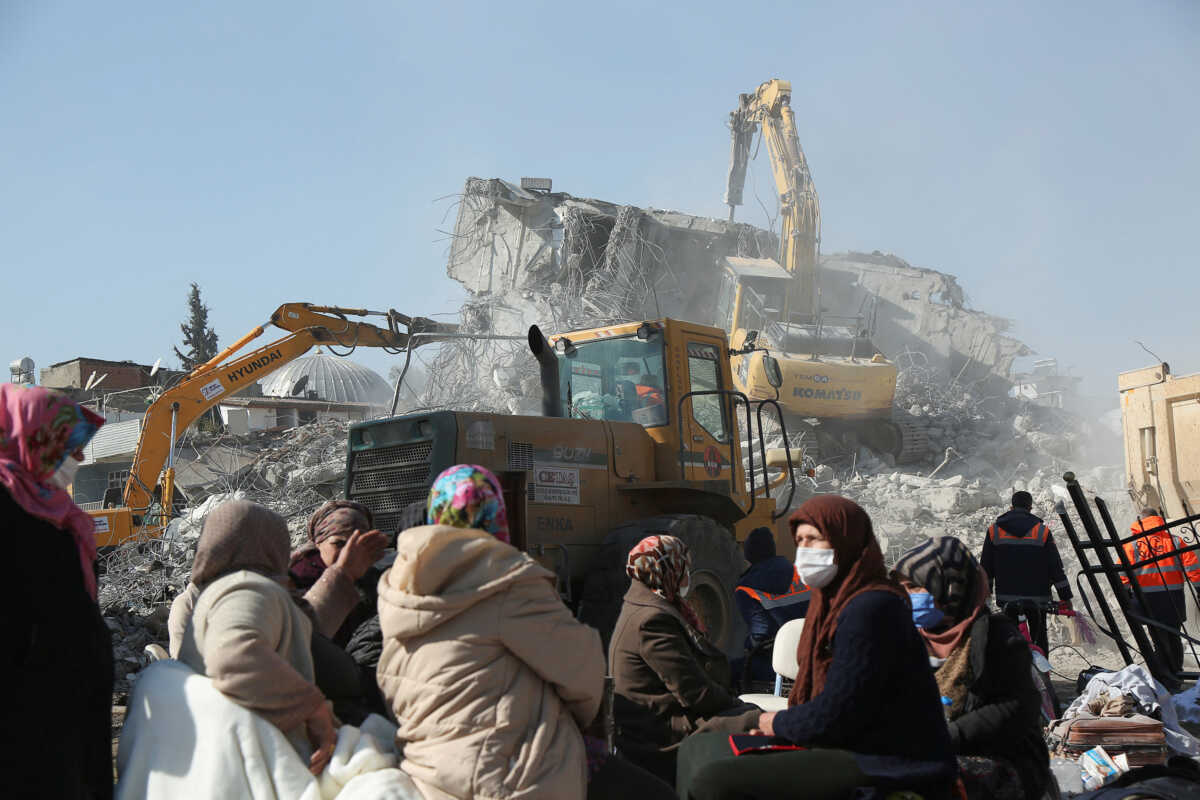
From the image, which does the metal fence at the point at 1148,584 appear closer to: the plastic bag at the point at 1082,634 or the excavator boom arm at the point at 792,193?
the plastic bag at the point at 1082,634

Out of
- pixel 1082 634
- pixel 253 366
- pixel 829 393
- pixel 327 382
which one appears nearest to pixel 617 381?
pixel 1082 634

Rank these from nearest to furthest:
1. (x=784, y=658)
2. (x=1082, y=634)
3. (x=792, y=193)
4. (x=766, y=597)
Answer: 1. (x=784, y=658)
2. (x=766, y=597)
3. (x=1082, y=634)
4. (x=792, y=193)

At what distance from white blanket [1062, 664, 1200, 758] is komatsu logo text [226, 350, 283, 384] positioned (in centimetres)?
1068

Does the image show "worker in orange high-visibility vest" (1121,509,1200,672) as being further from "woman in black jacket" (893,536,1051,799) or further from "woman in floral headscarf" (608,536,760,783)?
"woman in floral headscarf" (608,536,760,783)

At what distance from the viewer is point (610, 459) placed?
26.2 ft

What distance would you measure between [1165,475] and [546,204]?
57.3ft

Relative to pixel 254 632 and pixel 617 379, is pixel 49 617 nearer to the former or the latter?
pixel 254 632

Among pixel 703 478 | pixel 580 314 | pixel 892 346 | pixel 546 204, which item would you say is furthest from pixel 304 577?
pixel 892 346

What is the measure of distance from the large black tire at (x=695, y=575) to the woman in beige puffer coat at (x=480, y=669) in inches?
172

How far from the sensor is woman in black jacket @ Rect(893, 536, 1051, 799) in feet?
10.7

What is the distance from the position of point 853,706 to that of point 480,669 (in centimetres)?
111

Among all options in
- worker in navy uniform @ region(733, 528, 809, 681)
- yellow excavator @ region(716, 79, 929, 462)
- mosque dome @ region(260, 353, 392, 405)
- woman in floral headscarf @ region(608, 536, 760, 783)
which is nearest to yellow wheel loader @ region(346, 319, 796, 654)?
worker in navy uniform @ region(733, 528, 809, 681)

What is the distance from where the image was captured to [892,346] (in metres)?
28.4

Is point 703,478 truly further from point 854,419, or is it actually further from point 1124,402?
point 854,419
